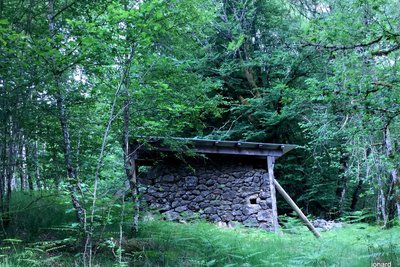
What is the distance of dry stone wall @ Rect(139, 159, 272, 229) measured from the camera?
391 inches

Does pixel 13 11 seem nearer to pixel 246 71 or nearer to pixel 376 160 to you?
pixel 376 160

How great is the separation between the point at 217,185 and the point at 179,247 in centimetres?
477

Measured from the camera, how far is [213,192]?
10.1m

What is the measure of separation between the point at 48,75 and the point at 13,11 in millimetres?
1348

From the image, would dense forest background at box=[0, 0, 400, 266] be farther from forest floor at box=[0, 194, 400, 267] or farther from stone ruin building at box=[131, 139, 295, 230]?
stone ruin building at box=[131, 139, 295, 230]

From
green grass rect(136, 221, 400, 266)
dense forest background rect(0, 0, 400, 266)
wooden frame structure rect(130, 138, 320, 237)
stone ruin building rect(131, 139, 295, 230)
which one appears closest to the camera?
green grass rect(136, 221, 400, 266)

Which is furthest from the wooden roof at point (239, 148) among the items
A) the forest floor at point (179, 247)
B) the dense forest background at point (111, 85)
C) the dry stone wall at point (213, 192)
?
the forest floor at point (179, 247)

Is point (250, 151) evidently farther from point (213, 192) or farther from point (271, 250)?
point (271, 250)

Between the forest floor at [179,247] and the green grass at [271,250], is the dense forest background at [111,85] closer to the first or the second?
the forest floor at [179,247]

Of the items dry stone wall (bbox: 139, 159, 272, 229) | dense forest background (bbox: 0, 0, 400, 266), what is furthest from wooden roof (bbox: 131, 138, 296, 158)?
dense forest background (bbox: 0, 0, 400, 266)

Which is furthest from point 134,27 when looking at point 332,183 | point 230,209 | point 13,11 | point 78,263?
point 332,183

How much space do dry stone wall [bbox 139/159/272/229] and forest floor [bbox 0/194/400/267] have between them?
3.14 m

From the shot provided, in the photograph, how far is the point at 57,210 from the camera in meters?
6.76

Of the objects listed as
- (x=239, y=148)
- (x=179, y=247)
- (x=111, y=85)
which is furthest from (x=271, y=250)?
(x=239, y=148)
